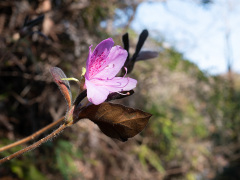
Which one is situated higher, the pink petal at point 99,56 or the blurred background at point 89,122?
the pink petal at point 99,56

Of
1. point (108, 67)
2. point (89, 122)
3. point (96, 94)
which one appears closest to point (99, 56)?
point (108, 67)

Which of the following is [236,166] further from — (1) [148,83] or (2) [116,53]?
(2) [116,53]

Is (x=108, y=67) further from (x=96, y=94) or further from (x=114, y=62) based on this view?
(x=96, y=94)

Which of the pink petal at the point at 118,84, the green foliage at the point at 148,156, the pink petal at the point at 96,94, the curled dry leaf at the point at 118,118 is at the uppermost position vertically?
the pink petal at the point at 96,94

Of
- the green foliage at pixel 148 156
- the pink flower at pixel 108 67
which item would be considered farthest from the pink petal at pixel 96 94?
the green foliage at pixel 148 156

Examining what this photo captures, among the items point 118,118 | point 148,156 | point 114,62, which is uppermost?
point 114,62

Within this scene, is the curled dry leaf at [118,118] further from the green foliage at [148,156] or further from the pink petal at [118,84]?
the green foliage at [148,156]

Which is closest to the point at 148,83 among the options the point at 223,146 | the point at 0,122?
the point at 0,122

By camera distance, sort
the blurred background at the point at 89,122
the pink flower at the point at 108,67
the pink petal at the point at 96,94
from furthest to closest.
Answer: the blurred background at the point at 89,122, the pink flower at the point at 108,67, the pink petal at the point at 96,94
